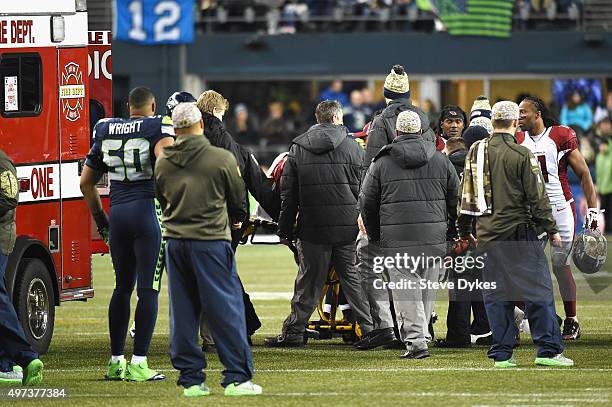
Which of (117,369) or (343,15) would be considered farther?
(343,15)

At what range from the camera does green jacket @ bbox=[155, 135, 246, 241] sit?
920cm

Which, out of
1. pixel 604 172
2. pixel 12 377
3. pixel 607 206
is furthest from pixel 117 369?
pixel 607 206

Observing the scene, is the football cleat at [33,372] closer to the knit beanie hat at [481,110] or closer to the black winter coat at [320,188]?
the black winter coat at [320,188]

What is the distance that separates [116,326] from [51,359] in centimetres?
180

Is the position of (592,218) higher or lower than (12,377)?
higher

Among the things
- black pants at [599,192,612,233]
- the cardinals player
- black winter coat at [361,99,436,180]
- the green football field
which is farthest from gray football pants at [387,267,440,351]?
black pants at [599,192,612,233]

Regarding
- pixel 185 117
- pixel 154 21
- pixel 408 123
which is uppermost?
pixel 154 21

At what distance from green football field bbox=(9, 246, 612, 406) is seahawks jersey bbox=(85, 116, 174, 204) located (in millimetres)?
1273

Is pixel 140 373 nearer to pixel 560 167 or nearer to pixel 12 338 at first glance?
pixel 12 338

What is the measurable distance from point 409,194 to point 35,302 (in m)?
3.03

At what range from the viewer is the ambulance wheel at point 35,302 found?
1161cm

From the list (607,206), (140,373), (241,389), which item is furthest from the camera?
(607,206)

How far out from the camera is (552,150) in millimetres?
12531

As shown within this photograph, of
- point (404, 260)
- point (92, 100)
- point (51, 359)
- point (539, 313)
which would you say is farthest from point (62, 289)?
point (539, 313)
